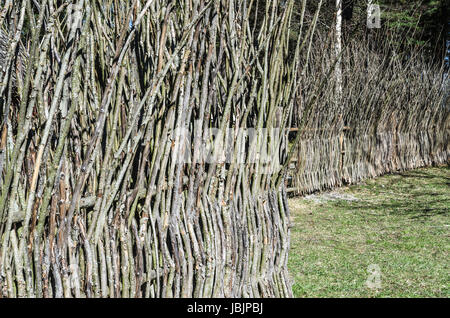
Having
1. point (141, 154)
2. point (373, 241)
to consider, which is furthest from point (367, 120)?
point (141, 154)

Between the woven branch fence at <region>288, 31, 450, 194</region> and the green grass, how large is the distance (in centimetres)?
42

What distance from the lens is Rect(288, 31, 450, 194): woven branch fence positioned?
6746mm

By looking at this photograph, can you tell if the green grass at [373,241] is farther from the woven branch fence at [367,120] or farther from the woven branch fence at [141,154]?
the woven branch fence at [141,154]

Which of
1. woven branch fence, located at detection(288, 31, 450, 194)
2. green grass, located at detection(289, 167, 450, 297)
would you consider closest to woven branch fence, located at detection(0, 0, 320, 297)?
green grass, located at detection(289, 167, 450, 297)

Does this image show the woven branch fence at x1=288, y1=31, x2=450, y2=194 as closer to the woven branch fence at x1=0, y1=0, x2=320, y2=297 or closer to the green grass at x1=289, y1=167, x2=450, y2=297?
the green grass at x1=289, y1=167, x2=450, y2=297

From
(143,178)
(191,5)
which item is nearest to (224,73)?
(191,5)

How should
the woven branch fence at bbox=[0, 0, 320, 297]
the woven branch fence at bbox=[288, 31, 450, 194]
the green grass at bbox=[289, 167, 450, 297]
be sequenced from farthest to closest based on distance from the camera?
the woven branch fence at bbox=[288, 31, 450, 194]
the green grass at bbox=[289, 167, 450, 297]
the woven branch fence at bbox=[0, 0, 320, 297]

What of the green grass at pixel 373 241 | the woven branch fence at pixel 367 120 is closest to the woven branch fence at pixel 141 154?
the green grass at pixel 373 241

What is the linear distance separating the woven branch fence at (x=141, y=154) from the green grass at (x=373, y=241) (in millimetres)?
1044

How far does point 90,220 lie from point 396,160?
7.79 metres

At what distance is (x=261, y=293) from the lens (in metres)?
2.52
